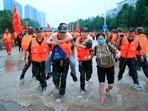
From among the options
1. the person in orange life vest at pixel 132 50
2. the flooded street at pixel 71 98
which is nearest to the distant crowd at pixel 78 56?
the person in orange life vest at pixel 132 50

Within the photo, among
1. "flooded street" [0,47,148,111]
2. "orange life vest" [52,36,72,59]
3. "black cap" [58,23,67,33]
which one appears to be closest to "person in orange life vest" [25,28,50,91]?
"flooded street" [0,47,148,111]

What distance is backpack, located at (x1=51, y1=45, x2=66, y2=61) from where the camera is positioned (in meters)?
7.52

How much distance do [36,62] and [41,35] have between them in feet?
2.49

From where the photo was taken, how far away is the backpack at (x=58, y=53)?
752 centimetres

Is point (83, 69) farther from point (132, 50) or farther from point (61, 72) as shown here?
point (132, 50)

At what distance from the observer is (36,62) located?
855 centimetres

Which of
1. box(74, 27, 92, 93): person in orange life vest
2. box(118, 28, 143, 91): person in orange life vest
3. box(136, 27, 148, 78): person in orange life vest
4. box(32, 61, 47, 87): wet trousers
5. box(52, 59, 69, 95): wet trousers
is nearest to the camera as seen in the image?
box(52, 59, 69, 95): wet trousers

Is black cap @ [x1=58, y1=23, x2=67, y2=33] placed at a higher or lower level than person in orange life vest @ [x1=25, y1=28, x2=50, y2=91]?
higher

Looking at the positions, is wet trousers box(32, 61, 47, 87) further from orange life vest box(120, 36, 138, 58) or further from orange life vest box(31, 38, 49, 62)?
orange life vest box(120, 36, 138, 58)

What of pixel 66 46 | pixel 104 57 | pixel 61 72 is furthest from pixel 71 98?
pixel 104 57

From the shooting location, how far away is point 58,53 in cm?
757

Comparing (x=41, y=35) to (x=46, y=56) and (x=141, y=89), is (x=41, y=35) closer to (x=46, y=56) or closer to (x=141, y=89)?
(x=46, y=56)

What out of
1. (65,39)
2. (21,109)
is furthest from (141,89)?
(21,109)

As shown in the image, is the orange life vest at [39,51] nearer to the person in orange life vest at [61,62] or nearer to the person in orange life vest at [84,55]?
the person in orange life vest at [61,62]
